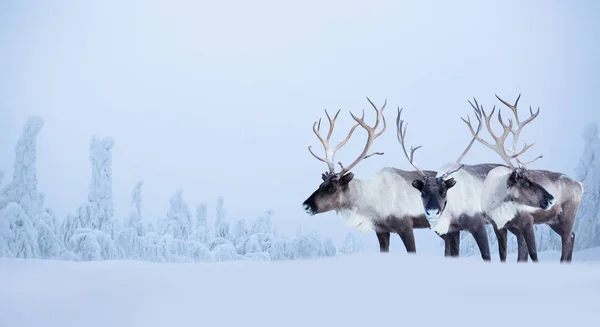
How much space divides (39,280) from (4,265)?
1.17m

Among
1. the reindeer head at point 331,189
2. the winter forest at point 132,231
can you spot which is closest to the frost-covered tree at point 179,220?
the winter forest at point 132,231

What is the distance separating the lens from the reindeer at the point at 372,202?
8.80 meters

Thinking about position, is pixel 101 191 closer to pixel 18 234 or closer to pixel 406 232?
pixel 18 234

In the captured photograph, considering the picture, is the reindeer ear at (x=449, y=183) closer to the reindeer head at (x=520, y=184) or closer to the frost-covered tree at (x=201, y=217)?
the reindeer head at (x=520, y=184)

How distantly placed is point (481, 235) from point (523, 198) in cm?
84

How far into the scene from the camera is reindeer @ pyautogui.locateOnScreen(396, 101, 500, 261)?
8.41 metres

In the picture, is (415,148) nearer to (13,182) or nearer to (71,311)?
(71,311)

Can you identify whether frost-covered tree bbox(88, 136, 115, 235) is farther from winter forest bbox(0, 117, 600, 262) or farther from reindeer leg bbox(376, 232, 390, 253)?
reindeer leg bbox(376, 232, 390, 253)

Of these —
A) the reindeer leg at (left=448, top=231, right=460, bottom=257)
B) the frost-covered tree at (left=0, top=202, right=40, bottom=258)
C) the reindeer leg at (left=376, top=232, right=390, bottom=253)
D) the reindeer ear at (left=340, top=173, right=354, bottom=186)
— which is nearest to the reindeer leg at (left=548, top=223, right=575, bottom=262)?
the reindeer leg at (left=448, top=231, right=460, bottom=257)

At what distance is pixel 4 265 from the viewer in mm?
7129

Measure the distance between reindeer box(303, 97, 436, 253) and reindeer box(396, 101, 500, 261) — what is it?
29 centimetres

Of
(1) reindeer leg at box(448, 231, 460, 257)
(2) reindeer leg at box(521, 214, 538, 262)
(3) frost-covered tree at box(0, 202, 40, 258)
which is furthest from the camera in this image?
(3) frost-covered tree at box(0, 202, 40, 258)

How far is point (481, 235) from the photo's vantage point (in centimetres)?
883

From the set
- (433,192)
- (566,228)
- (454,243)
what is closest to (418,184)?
(433,192)
